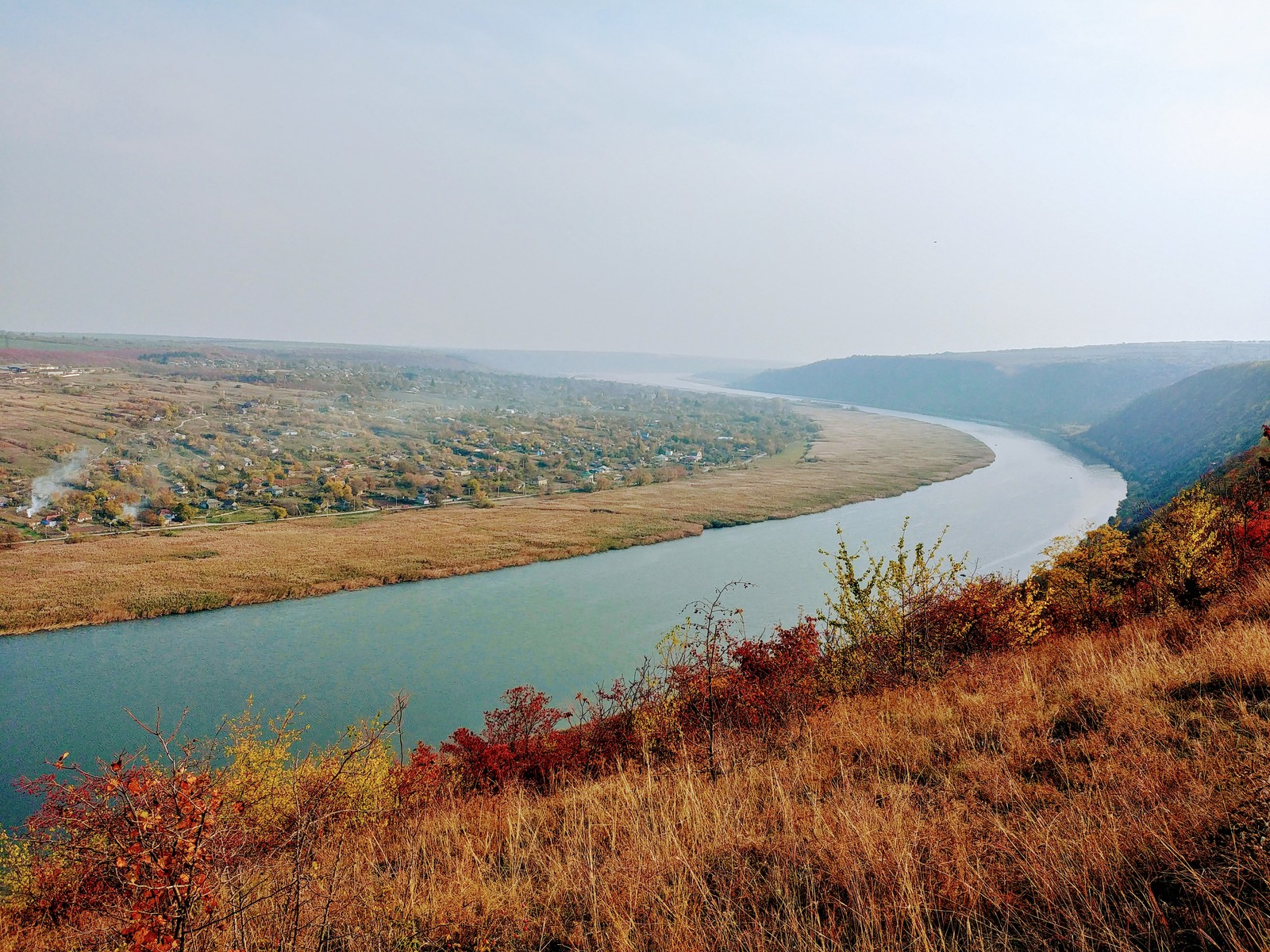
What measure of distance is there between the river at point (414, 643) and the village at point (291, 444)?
16.9 m

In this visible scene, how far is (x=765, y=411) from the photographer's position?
110688 millimetres

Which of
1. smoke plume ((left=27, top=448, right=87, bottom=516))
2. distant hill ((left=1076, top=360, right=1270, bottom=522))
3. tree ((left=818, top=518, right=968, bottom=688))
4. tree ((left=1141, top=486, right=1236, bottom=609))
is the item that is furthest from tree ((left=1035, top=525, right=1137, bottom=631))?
smoke plume ((left=27, top=448, right=87, bottom=516))

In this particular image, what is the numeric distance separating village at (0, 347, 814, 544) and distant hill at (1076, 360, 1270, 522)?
33366 millimetres

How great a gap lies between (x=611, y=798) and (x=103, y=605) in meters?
28.5

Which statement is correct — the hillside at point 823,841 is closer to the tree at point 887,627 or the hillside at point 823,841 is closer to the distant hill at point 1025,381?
the tree at point 887,627

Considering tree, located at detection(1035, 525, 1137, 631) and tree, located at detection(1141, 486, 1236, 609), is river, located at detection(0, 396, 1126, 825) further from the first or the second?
tree, located at detection(1141, 486, 1236, 609)

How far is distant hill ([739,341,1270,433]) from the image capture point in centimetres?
10588

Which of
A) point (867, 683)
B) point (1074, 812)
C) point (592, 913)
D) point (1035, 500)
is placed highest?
point (1074, 812)

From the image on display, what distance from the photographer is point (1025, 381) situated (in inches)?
4938

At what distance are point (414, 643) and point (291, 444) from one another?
5165 centimetres

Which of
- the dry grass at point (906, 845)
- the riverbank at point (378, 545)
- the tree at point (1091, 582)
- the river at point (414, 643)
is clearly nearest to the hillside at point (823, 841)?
the dry grass at point (906, 845)

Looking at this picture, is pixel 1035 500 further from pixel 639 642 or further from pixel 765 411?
pixel 765 411

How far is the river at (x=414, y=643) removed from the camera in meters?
16.7

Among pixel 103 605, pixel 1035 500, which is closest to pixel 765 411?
pixel 1035 500
